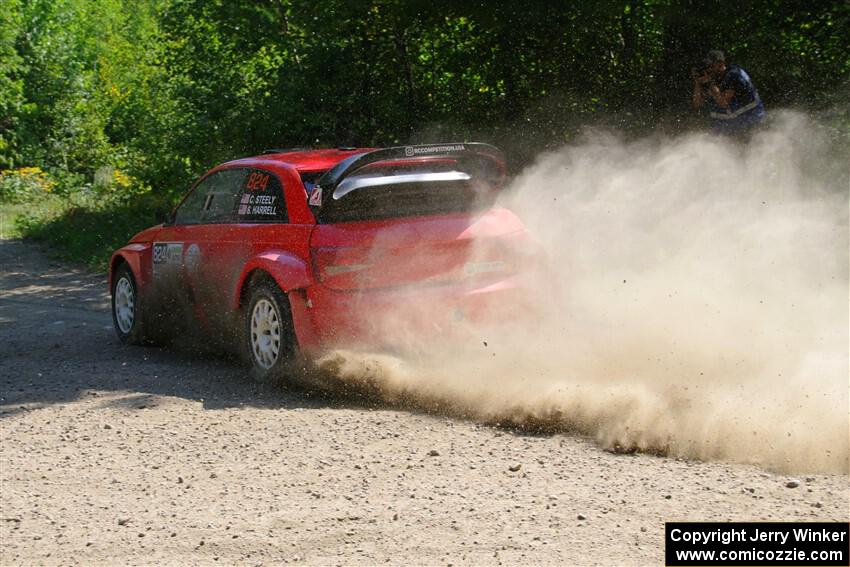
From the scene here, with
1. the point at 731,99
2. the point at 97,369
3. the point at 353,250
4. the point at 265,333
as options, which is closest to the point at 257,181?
the point at 265,333

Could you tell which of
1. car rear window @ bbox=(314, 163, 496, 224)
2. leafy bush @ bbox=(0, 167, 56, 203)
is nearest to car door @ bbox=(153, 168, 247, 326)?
car rear window @ bbox=(314, 163, 496, 224)

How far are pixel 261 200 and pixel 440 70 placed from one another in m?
7.71

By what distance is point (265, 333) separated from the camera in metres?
8.23

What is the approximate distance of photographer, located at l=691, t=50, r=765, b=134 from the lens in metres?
12.5

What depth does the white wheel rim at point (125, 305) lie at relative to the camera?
33.5 ft

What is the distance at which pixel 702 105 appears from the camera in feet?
42.5

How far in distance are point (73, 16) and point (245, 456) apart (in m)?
37.3

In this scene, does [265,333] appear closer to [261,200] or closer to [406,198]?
[261,200]

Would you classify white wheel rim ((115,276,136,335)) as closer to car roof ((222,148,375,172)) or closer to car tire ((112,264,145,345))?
car tire ((112,264,145,345))

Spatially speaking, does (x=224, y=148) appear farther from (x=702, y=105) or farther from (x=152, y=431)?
(x=152, y=431)

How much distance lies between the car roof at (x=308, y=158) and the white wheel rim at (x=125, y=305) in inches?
67.4

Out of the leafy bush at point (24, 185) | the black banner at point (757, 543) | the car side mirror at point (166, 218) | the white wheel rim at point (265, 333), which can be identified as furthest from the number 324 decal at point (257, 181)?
the leafy bush at point (24, 185)

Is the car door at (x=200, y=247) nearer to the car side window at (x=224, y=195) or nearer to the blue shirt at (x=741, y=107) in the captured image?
the car side window at (x=224, y=195)

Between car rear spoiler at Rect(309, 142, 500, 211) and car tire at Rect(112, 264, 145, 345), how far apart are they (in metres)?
2.79
